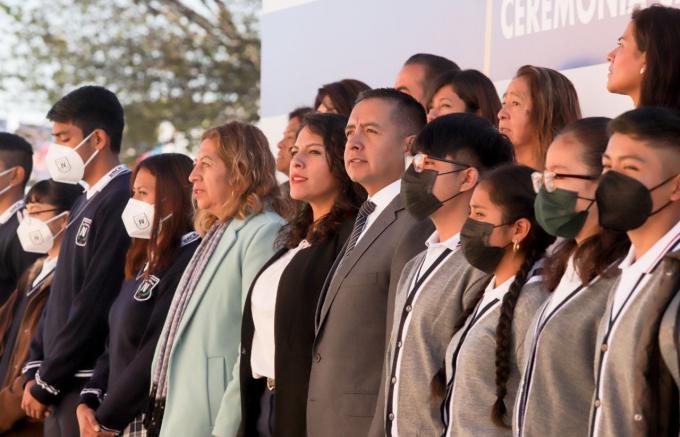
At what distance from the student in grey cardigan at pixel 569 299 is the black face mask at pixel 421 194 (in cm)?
61

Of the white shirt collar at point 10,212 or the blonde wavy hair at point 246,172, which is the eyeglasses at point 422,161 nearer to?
the blonde wavy hair at point 246,172

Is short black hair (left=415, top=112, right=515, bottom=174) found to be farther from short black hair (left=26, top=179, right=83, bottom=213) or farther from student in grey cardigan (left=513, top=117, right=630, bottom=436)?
short black hair (left=26, top=179, right=83, bottom=213)

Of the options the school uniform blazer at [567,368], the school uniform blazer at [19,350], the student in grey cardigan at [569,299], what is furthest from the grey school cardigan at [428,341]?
the school uniform blazer at [19,350]

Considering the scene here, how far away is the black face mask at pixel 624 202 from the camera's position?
333 cm

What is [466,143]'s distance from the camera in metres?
4.35

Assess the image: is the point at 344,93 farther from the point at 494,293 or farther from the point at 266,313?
the point at 494,293

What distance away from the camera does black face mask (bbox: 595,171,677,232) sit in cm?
333

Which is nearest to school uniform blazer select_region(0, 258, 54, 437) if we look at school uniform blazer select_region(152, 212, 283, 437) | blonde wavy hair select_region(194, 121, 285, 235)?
school uniform blazer select_region(152, 212, 283, 437)

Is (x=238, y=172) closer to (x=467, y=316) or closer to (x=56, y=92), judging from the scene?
(x=467, y=316)

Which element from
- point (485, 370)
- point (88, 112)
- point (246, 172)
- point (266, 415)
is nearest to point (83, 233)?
point (88, 112)

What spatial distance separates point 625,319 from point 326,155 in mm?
2173

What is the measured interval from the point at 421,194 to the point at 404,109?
0.82 metres

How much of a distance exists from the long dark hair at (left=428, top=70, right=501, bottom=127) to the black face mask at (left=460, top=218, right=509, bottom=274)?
136 cm

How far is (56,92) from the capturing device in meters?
20.7
